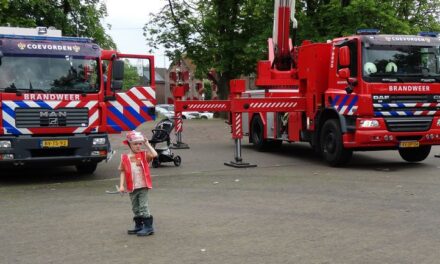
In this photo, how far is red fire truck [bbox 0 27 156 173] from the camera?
10.4 metres

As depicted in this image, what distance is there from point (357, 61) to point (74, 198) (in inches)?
252

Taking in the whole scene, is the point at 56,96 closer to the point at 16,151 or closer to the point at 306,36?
the point at 16,151

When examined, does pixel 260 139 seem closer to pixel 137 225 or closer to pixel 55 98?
pixel 55 98

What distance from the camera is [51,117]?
1064 cm

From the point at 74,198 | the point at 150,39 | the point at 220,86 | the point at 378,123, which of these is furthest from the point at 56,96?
the point at 150,39

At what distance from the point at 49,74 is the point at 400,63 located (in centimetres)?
719

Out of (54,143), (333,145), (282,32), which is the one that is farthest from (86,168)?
(282,32)

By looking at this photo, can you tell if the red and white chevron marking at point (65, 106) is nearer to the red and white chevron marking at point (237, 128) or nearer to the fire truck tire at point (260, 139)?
the red and white chevron marking at point (237, 128)

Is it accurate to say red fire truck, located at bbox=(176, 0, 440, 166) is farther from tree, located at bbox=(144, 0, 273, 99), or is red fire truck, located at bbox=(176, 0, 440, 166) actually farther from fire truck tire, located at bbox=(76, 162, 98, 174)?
tree, located at bbox=(144, 0, 273, 99)

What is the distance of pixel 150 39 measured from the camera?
41.0 m

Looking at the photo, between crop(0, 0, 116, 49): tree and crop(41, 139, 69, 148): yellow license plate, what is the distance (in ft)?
49.8

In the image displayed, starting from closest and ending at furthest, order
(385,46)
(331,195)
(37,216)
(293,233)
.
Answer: (293,233)
(37,216)
(331,195)
(385,46)

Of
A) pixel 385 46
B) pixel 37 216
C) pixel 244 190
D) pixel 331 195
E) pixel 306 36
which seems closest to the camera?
pixel 37 216

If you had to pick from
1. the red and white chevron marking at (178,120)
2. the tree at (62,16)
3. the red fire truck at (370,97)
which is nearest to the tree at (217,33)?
the tree at (62,16)
